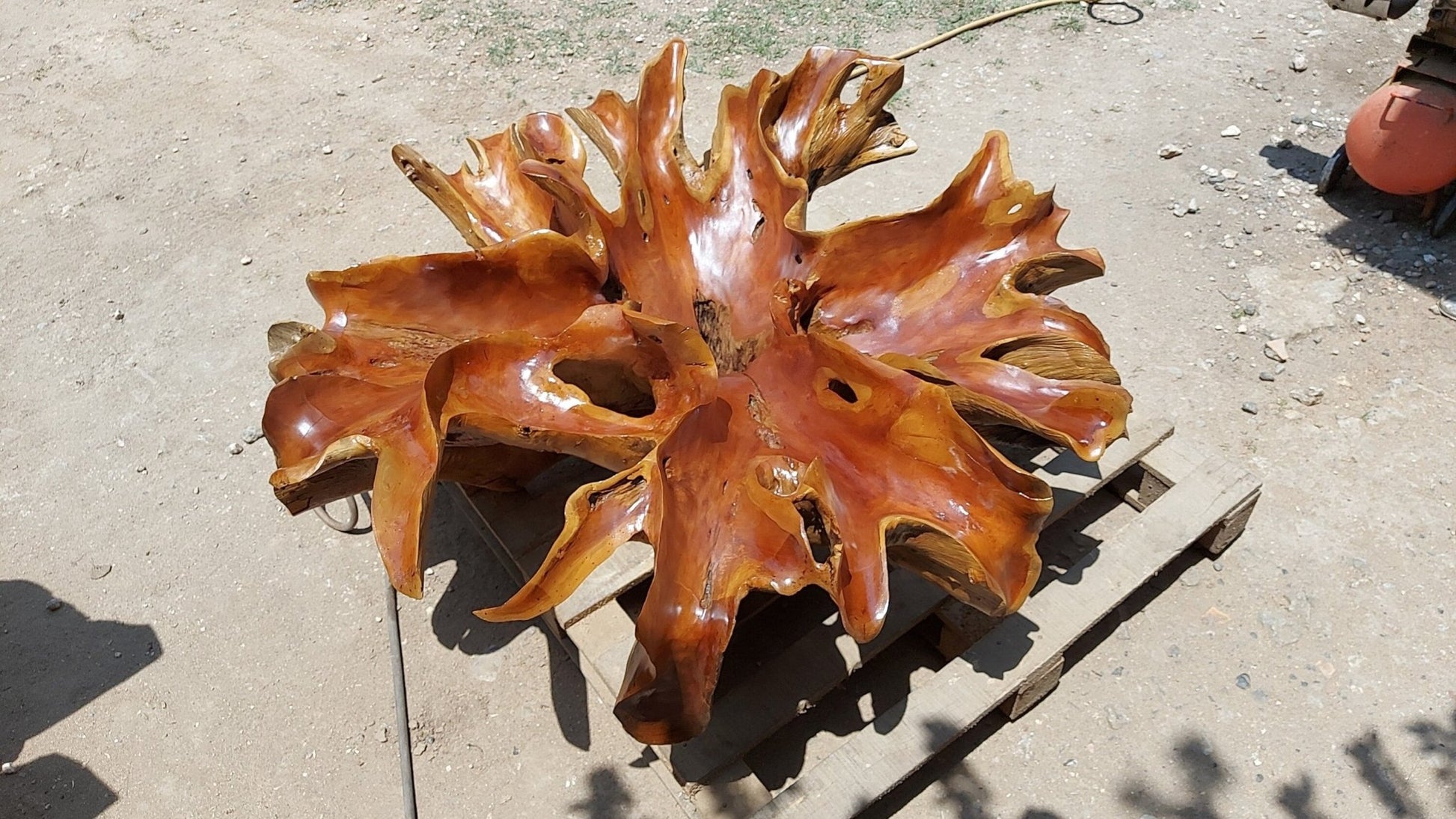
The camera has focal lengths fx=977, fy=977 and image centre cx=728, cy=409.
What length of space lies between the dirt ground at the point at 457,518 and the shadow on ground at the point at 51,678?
1 cm

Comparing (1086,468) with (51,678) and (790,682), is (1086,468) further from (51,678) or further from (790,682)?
(51,678)

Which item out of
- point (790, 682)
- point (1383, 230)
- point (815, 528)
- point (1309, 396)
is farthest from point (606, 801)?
point (1383, 230)

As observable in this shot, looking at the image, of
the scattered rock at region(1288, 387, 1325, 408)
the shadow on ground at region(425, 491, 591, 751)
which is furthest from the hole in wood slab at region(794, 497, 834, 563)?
the scattered rock at region(1288, 387, 1325, 408)

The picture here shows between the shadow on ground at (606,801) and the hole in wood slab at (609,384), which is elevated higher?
the hole in wood slab at (609,384)

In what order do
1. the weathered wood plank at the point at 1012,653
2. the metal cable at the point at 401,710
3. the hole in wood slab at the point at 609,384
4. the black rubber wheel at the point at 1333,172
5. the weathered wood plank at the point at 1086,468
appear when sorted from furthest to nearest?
the black rubber wheel at the point at 1333,172, the weathered wood plank at the point at 1086,468, the metal cable at the point at 401,710, the weathered wood plank at the point at 1012,653, the hole in wood slab at the point at 609,384

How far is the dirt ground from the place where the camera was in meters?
3.03

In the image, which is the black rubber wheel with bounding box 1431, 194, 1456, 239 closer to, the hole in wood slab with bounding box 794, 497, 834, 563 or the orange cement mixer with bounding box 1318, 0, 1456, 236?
the orange cement mixer with bounding box 1318, 0, 1456, 236

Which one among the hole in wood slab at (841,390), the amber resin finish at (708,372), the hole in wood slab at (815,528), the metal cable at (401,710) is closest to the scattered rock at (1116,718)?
the amber resin finish at (708,372)

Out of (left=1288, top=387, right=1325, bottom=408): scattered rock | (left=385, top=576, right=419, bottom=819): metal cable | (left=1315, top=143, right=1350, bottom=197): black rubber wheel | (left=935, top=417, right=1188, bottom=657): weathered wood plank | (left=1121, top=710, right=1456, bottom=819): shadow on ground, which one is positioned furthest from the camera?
(left=1315, top=143, right=1350, bottom=197): black rubber wheel

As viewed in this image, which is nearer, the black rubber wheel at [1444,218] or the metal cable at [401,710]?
the metal cable at [401,710]

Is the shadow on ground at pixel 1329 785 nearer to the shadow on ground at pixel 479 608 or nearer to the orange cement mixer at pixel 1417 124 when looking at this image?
the shadow on ground at pixel 479 608

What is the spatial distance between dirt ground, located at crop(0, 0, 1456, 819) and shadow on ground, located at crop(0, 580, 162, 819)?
13mm

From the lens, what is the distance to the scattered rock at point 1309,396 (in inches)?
159

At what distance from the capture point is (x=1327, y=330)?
4.34m
